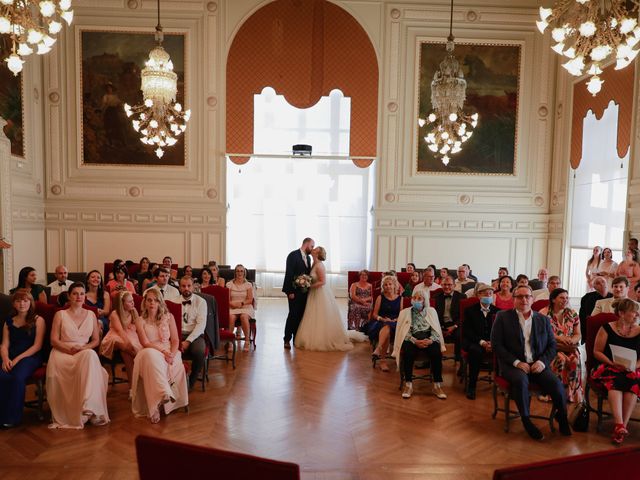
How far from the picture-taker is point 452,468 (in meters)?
3.68

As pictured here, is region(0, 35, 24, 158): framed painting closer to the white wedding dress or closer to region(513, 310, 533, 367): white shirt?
the white wedding dress

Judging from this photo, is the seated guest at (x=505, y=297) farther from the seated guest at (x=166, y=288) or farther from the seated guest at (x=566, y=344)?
the seated guest at (x=166, y=288)

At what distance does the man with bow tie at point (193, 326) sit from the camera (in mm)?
5262

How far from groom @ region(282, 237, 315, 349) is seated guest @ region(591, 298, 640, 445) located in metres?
4.06

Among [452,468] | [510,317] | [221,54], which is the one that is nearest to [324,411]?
[452,468]

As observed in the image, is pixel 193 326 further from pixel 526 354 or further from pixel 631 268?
pixel 631 268

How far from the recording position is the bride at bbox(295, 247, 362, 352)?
23.3 ft

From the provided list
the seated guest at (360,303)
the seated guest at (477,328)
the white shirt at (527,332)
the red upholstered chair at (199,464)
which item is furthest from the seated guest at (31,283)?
the white shirt at (527,332)

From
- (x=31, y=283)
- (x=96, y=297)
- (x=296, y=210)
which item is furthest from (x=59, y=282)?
(x=296, y=210)

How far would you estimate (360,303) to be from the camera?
24.4ft

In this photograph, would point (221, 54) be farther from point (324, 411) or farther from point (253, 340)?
point (324, 411)

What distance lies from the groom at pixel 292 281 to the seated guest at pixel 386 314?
126cm

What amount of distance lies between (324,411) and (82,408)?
2279mm

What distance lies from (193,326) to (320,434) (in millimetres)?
2114
